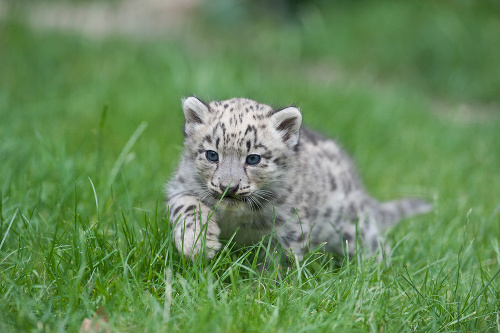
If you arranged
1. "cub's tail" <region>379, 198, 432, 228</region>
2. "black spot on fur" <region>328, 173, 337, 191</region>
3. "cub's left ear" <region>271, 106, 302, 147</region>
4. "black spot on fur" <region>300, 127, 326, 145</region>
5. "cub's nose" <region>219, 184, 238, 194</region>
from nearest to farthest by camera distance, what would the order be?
"cub's nose" <region>219, 184, 238, 194</region> → "cub's left ear" <region>271, 106, 302, 147</region> → "black spot on fur" <region>328, 173, 337, 191</region> → "black spot on fur" <region>300, 127, 326, 145</region> → "cub's tail" <region>379, 198, 432, 228</region>

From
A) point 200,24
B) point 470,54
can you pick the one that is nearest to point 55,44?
point 200,24

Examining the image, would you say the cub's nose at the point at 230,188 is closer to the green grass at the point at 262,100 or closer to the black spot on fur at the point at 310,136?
the green grass at the point at 262,100

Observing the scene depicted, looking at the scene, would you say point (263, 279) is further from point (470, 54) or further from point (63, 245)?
point (470, 54)

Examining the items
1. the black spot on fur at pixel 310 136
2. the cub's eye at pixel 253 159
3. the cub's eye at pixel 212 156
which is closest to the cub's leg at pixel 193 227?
the cub's eye at pixel 212 156

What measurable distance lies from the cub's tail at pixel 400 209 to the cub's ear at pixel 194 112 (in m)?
2.39

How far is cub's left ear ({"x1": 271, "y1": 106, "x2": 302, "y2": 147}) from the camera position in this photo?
433cm

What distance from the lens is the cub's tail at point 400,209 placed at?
19.2 feet

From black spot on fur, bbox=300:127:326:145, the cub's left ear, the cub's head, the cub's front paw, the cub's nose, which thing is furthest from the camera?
black spot on fur, bbox=300:127:326:145

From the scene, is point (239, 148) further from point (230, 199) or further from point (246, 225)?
point (246, 225)

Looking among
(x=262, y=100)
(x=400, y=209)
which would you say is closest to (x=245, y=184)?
(x=400, y=209)

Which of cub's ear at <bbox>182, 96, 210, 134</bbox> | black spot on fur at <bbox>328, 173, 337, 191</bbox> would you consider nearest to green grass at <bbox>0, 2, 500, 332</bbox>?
cub's ear at <bbox>182, 96, 210, 134</bbox>

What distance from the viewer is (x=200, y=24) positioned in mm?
13305

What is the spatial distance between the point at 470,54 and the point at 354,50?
2316mm

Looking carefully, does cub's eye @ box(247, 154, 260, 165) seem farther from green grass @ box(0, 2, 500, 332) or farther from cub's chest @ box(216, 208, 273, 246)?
green grass @ box(0, 2, 500, 332)
